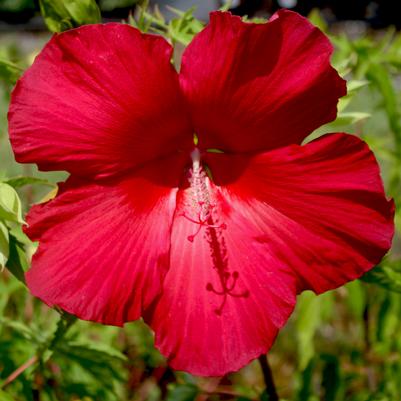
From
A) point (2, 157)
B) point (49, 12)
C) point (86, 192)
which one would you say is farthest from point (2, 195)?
point (2, 157)

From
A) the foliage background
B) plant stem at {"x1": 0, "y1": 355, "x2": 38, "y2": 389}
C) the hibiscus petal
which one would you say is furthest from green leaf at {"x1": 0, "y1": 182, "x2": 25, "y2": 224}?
plant stem at {"x1": 0, "y1": 355, "x2": 38, "y2": 389}

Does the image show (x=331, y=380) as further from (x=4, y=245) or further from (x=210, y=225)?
(x=4, y=245)

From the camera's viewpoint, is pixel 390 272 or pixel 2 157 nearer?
pixel 390 272

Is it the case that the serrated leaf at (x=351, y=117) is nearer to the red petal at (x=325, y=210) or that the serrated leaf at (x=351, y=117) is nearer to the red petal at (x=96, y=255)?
the red petal at (x=325, y=210)

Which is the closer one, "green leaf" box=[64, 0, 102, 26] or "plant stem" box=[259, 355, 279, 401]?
"green leaf" box=[64, 0, 102, 26]

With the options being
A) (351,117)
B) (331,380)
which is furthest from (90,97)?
(331,380)

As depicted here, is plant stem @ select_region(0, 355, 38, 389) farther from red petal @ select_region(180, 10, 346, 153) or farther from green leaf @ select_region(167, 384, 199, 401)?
red petal @ select_region(180, 10, 346, 153)

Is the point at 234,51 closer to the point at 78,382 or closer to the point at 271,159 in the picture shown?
the point at 271,159
